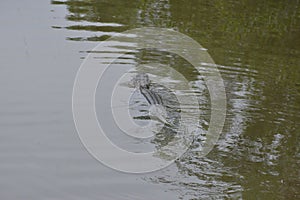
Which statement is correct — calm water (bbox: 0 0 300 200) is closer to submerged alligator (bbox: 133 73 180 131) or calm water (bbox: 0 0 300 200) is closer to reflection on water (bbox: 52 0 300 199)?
reflection on water (bbox: 52 0 300 199)

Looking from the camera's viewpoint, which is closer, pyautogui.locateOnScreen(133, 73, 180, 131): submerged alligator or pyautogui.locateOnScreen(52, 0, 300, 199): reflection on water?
pyautogui.locateOnScreen(52, 0, 300, 199): reflection on water

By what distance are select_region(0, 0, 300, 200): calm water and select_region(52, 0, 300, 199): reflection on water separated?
0.06 ft

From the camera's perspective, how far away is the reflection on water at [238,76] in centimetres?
489

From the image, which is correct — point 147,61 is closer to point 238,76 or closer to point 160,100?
point 238,76

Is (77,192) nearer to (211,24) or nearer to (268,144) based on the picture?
(268,144)

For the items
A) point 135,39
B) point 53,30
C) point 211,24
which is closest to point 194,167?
point 135,39

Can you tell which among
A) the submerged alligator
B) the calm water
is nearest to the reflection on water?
the calm water

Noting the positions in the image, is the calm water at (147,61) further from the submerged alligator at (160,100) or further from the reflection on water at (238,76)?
the submerged alligator at (160,100)

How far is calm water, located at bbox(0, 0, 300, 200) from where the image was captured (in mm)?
4719

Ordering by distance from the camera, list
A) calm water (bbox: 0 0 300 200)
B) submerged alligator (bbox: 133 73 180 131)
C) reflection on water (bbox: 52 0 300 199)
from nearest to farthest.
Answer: calm water (bbox: 0 0 300 200) < reflection on water (bbox: 52 0 300 199) < submerged alligator (bbox: 133 73 180 131)

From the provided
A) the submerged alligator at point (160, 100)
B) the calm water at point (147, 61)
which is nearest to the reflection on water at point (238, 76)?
the calm water at point (147, 61)

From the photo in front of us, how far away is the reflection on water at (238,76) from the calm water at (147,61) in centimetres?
2

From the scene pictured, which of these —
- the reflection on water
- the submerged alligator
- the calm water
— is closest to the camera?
the calm water

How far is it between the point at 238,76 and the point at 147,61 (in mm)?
1417
